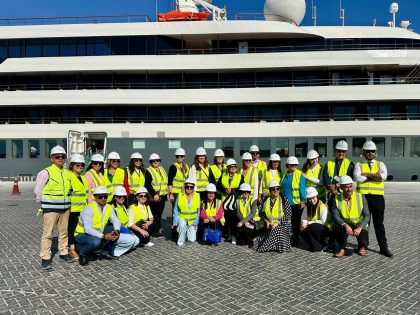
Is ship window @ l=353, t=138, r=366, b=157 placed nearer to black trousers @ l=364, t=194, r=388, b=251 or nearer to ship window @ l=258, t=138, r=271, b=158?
ship window @ l=258, t=138, r=271, b=158

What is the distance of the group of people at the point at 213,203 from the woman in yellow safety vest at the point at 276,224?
0.02 m

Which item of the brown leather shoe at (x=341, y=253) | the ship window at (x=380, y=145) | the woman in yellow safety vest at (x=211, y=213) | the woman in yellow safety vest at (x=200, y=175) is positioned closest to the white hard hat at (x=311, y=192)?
the brown leather shoe at (x=341, y=253)

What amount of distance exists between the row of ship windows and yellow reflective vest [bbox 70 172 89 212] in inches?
699

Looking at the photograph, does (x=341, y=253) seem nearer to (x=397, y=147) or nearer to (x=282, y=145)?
(x=282, y=145)

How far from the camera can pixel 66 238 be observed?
6199 millimetres

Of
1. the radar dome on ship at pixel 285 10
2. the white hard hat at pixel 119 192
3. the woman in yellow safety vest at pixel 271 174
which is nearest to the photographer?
the white hard hat at pixel 119 192

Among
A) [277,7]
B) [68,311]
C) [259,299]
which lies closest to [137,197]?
[68,311]

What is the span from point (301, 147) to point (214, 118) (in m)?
7.18

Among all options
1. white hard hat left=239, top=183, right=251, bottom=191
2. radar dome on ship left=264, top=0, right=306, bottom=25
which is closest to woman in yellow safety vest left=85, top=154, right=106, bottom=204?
white hard hat left=239, top=183, right=251, bottom=191

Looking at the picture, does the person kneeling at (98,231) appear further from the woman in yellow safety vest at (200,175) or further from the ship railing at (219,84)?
the ship railing at (219,84)

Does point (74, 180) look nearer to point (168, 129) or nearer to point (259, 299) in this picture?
point (259, 299)

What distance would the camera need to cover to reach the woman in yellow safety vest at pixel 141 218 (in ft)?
23.1

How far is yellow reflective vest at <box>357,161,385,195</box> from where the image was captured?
6.57 m

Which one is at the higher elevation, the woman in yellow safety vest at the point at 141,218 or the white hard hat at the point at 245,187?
the white hard hat at the point at 245,187
